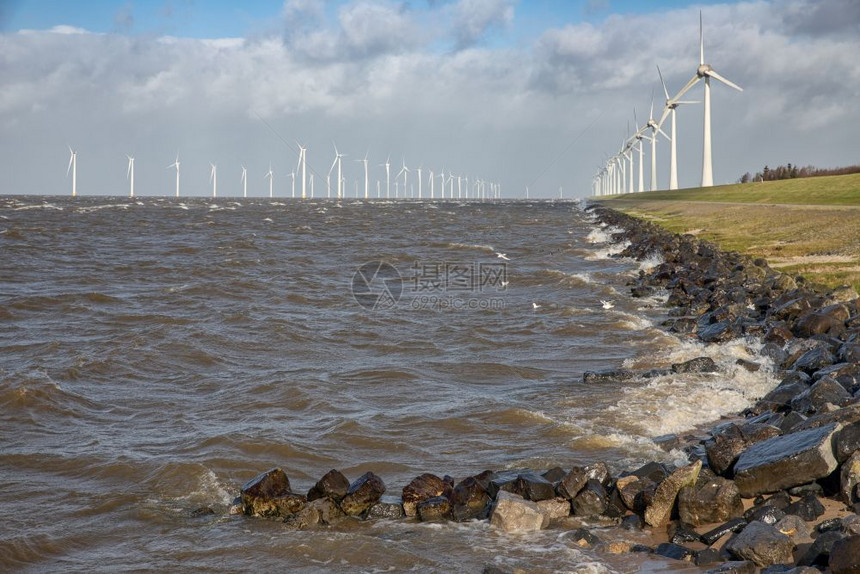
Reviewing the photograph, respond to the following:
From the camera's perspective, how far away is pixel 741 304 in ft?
62.0

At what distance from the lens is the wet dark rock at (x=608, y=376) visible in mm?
14070

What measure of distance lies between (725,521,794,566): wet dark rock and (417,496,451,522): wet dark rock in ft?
8.63

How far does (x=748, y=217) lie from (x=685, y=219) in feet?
22.5

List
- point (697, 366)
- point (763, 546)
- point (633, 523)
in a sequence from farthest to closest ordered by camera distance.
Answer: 1. point (697, 366)
2. point (633, 523)
3. point (763, 546)

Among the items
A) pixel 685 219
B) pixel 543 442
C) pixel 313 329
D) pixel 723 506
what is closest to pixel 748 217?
pixel 685 219

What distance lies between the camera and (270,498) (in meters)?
8.68

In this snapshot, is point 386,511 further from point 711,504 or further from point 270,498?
point 711,504

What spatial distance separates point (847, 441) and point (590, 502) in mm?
2292

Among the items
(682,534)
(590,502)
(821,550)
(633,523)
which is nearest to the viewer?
(821,550)

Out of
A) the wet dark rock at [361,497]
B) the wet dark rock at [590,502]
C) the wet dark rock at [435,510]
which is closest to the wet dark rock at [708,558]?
the wet dark rock at [590,502]

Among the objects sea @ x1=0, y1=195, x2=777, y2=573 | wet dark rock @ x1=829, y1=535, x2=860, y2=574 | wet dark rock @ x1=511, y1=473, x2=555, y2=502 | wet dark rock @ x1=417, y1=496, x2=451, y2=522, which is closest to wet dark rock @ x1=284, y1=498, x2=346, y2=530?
sea @ x1=0, y1=195, x2=777, y2=573

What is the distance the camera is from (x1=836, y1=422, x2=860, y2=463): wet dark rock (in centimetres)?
772

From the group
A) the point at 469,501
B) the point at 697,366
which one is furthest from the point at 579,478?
the point at 697,366

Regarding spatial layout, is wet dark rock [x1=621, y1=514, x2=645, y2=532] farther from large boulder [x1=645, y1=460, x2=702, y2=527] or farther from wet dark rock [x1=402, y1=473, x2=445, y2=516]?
wet dark rock [x1=402, y1=473, x2=445, y2=516]
